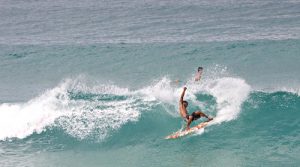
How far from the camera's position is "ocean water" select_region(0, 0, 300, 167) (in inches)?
846

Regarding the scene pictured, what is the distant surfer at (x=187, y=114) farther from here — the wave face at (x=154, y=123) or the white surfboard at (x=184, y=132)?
the wave face at (x=154, y=123)

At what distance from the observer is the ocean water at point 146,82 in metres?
21.5

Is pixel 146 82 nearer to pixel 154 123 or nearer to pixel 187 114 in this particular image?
pixel 154 123

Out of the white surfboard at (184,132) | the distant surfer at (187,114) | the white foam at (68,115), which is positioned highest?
the distant surfer at (187,114)

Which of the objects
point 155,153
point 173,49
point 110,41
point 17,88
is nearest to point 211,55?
point 173,49

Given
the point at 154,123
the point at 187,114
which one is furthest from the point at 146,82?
the point at 187,114

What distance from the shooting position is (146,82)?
3006 cm

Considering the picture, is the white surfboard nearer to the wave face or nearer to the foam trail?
the wave face

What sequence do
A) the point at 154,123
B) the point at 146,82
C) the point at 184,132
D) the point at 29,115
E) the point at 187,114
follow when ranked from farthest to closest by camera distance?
the point at 146,82 < the point at 29,115 < the point at 154,123 < the point at 184,132 < the point at 187,114

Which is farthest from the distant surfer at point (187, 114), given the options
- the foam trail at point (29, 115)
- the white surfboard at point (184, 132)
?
the foam trail at point (29, 115)

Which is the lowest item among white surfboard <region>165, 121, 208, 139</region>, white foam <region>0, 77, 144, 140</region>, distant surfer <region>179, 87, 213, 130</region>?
white surfboard <region>165, 121, 208, 139</region>

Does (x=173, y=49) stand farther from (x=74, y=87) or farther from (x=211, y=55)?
(x=74, y=87)

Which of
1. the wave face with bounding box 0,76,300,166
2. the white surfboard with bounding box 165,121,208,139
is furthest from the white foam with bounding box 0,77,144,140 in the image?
the white surfboard with bounding box 165,121,208,139

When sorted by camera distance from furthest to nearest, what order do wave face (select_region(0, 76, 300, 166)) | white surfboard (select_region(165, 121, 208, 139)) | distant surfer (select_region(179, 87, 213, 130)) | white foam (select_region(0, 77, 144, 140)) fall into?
white foam (select_region(0, 77, 144, 140)), white surfboard (select_region(165, 121, 208, 139)), wave face (select_region(0, 76, 300, 166)), distant surfer (select_region(179, 87, 213, 130))
